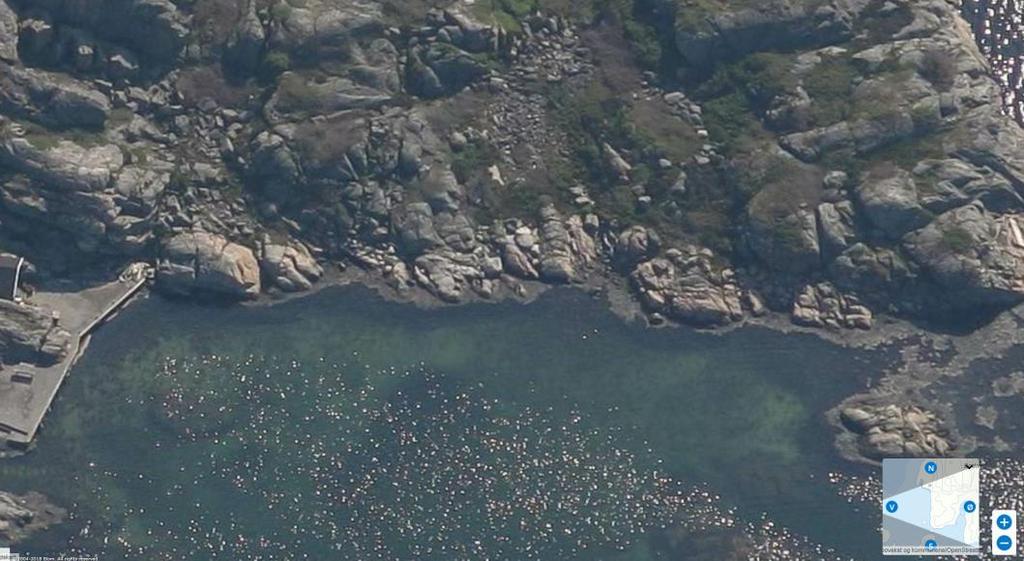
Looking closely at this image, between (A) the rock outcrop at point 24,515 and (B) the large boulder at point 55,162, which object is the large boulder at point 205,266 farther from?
(A) the rock outcrop at point 24,515

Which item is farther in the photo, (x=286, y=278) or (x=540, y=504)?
(x=286, y=278)

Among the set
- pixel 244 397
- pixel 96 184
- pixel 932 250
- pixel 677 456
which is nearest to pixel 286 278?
pixel 244 397

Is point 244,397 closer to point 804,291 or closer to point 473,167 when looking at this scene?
point 473,167

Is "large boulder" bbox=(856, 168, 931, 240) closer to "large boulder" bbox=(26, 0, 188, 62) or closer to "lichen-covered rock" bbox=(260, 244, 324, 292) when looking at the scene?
"lichen-covered rock" bbox=(260, 244, 324, 292)

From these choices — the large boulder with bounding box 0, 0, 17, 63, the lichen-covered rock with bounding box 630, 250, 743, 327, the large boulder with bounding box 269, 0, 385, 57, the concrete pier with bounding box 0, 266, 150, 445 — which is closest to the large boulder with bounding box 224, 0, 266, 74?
the large boulder with bounding box 269, 0, 385, 57

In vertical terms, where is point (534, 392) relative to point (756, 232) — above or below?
below
